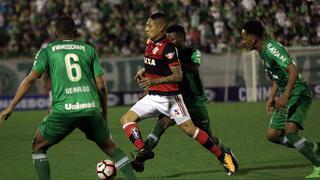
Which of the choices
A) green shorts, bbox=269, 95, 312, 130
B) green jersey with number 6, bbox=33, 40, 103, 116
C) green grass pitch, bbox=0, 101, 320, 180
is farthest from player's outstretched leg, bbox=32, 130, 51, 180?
green shorts, bbox=269, 95, 312, 130

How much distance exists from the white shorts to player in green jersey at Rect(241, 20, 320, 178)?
117cm

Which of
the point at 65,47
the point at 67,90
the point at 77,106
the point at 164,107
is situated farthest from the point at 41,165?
the point at 164,107

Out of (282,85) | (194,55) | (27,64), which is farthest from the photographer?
(27,64)

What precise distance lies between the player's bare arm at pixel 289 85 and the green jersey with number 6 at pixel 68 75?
8.22 ft

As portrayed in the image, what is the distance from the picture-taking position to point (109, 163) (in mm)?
9469

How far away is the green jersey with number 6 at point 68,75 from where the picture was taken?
324 inches

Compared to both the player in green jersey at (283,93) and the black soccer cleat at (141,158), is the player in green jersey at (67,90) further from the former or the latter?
the player in green jersey at (283,93)

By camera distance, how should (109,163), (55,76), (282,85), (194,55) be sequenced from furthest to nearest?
(194,55), (282,85), (109,163), (55,76)

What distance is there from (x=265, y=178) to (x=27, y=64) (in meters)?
18.6

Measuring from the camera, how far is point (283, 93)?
994cm

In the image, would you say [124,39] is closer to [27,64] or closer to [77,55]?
[27,64]

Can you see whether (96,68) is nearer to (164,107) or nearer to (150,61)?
(150,61)

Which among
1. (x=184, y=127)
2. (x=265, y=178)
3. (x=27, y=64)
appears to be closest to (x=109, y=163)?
(x=184, y=127)

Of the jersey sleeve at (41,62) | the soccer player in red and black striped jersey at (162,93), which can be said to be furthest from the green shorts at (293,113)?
the jersey sleeve at (41,62)
